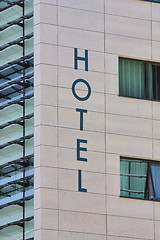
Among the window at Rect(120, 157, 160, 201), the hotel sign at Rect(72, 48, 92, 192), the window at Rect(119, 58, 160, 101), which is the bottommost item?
the window at Rect(120, 157, 160, 201)

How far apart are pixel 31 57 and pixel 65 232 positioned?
9319 millimetres

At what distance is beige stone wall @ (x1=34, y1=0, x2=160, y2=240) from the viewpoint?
52.0 meters

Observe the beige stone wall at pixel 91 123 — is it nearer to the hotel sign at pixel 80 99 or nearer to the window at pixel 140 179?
the hotel sign at pixel 80 99

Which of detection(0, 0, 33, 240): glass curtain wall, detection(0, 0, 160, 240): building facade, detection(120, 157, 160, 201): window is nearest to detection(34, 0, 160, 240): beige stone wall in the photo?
detection(0, 0, 160, 240): building facade

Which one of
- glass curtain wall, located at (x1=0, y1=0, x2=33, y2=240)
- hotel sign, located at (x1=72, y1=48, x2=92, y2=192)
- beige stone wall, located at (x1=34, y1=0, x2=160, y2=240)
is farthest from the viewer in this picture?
glass curtain wall, located at (x1=0, y1=0, x2=33, y2=240)

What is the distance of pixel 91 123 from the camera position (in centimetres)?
5378

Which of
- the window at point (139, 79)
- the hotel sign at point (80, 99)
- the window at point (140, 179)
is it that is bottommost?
the window at point (140, 179)

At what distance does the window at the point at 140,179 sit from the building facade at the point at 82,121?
Result: 5cm

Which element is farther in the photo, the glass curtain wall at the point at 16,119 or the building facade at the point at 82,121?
the glass curtain wall at the point at 16,119

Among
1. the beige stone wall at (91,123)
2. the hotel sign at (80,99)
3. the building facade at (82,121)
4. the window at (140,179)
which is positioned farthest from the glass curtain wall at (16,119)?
the window at (140,179)

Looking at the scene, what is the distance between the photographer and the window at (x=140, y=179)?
5450 cm

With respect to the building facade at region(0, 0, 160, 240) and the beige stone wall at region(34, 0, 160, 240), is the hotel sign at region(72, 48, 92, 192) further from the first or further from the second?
the beige stone wall at region(34, 0, 160, 240)

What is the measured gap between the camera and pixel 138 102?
2186 inches

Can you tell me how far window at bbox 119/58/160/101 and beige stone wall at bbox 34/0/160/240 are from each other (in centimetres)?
55
